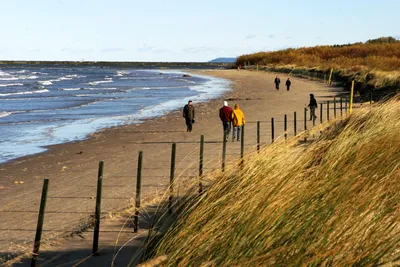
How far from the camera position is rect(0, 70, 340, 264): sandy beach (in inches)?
407

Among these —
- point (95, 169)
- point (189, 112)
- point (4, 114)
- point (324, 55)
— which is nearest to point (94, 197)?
point (95, 169)

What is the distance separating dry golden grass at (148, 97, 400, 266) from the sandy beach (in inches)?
73.0

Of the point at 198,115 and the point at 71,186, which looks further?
the point at 198,115

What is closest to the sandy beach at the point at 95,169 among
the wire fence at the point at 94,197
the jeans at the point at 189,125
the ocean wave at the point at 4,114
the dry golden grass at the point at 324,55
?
the wire fence at the point at 94,197

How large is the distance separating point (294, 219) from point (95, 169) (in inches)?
465

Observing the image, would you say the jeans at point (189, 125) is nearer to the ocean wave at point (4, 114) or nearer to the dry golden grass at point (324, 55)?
the ocean wave at point (4, 114)

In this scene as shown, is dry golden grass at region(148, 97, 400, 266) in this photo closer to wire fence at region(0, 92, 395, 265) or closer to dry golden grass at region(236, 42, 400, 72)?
wire fence at region(0, 92, 395, 265)

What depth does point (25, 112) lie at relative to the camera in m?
36.2

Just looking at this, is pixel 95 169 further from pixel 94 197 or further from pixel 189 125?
pixel 189 125

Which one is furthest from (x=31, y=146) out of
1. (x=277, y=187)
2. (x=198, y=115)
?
(x=277, y=187)

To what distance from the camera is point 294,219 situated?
463 cm

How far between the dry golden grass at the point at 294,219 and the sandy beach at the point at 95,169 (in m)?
1.85

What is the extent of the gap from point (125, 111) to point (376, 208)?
31566 mm

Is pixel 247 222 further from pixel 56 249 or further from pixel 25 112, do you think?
pixel 25 112
